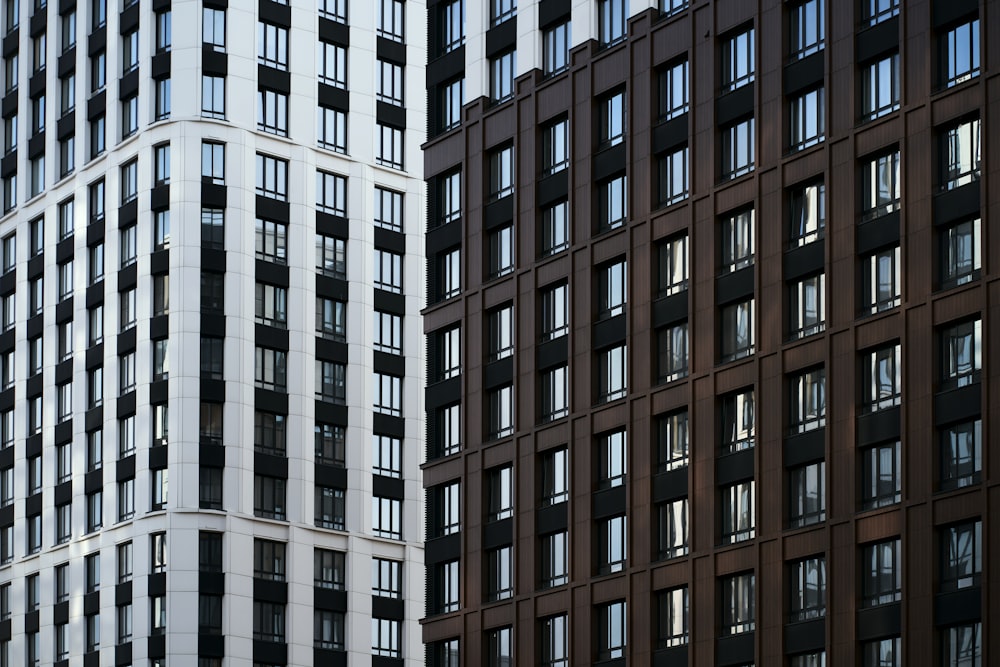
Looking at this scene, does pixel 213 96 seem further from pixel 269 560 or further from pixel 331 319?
pixel 269 560

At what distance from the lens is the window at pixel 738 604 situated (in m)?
75.3

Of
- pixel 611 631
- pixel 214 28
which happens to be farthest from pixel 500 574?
pixel 214 28

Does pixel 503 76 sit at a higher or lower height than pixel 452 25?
lower

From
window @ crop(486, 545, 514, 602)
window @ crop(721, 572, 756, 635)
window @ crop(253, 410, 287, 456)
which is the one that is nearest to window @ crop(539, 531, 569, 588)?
window @ crop(486, 545, 514, 602)

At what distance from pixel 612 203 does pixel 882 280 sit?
15230 mm

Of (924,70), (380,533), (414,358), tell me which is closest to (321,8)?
(414,358)

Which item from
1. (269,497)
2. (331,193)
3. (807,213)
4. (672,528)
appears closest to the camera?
(807,213)

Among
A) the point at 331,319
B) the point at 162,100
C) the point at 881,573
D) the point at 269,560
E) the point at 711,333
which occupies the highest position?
the point at 162,100

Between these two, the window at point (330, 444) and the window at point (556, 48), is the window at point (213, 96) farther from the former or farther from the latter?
the window at point (556, 48)

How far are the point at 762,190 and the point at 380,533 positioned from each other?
152 ft

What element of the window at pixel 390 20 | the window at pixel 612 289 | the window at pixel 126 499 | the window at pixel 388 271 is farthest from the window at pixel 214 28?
the window at pixel 612 289

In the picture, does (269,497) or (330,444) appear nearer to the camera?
(269,497)

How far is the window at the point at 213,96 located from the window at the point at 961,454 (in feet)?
187

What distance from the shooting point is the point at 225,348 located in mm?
115125
